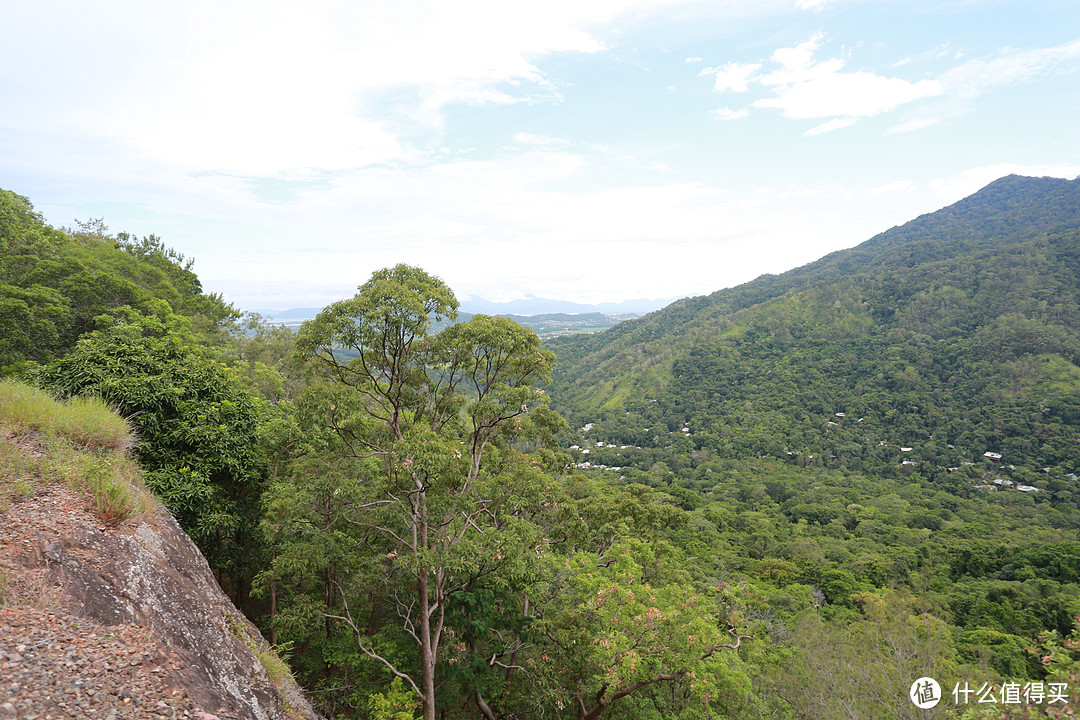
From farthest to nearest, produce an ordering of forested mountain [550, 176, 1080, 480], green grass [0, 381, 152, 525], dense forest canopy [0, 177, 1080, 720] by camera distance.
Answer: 1. forested mountain [550, 176, 1080, 480]
2. dense forest canopy [0, 177, 1080, 720]
3. green grass [0, 381, 152, 525]

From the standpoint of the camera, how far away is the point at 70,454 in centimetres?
584

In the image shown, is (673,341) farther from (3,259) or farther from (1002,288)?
(3,259)

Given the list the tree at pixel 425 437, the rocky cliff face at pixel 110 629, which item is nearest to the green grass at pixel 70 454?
the rocky cliff face at pixel 110 629

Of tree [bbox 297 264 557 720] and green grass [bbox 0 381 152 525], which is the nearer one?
green grass [bbox 0 381 152 525]

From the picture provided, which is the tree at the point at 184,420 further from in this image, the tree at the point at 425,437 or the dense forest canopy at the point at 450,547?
the tree at the point at 425,437

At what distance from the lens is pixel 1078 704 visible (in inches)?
193

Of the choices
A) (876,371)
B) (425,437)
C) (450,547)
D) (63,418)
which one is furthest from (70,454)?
(876,371)

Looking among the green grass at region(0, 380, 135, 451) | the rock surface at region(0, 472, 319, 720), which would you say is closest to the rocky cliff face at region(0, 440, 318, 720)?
the rock surface at region(0, 472, 319, 720)

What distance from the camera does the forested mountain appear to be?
8556 centimetres

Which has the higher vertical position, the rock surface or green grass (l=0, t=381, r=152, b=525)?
green grass (l=0, t=381, r=152, b=525)

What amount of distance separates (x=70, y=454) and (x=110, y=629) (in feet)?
10.0

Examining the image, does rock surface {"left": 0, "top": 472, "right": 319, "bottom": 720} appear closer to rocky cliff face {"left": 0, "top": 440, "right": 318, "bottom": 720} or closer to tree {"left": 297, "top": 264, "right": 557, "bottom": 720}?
rocky cliff face {"left": 0, "top": 440, "right": 318, "bottom": 720}

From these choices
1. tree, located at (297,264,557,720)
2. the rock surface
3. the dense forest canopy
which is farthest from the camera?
the dense forest canopy

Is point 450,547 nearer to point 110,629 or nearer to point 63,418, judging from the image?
point 110,629
